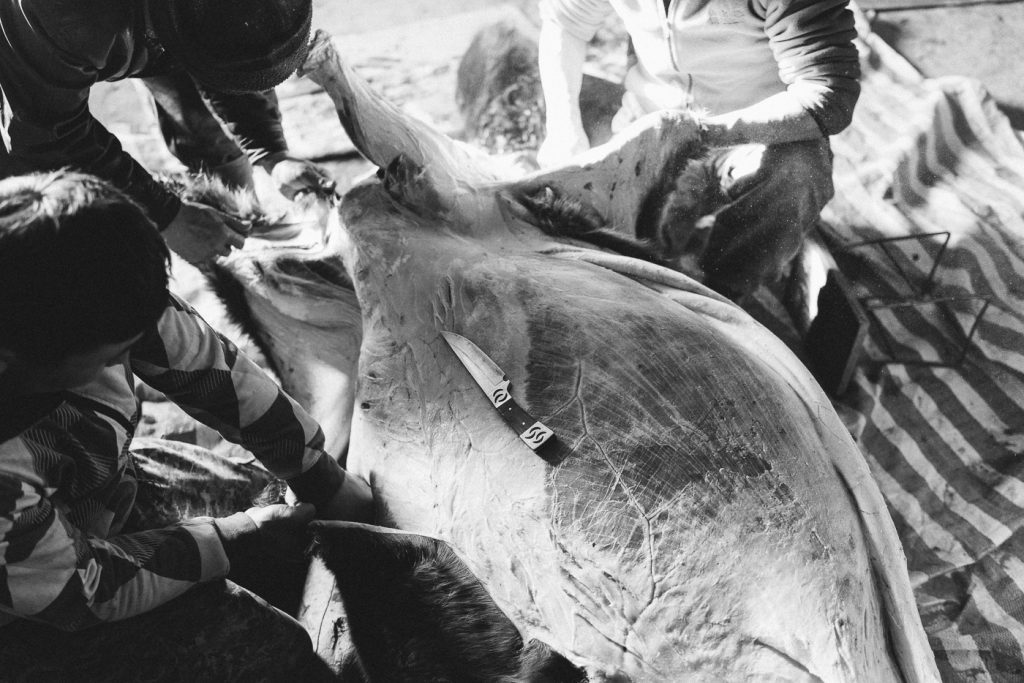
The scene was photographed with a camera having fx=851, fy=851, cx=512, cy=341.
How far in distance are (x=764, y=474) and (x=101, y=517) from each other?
981 millimetres

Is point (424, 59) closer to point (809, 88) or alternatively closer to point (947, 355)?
point (809, 88)

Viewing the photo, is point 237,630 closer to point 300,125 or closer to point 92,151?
point 92,151

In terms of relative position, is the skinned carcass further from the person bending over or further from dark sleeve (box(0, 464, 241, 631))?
dark sleeve (box(0, 464, 241, 631))

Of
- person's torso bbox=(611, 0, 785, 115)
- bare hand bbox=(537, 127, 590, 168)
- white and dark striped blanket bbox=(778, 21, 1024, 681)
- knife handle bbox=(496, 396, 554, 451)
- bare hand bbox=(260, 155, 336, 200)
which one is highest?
person's torso bbox=(611, 0, 785, 115)

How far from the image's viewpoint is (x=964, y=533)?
1.69m

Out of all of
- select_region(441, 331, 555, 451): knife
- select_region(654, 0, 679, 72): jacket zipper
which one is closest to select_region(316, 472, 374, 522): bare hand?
select_region(441, 331, 555, 451): knife

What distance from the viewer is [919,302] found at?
6.48ft

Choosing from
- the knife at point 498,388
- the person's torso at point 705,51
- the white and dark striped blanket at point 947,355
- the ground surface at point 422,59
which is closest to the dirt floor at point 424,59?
the ground surface at point 422,59

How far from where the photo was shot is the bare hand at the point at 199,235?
175cm

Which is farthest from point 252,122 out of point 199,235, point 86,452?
point 86,452

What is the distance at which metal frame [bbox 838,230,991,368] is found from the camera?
1.97m

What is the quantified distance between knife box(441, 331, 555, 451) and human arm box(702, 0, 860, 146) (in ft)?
2.59

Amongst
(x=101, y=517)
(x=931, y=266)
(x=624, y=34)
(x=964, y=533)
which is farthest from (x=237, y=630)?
(x=624, y=34)

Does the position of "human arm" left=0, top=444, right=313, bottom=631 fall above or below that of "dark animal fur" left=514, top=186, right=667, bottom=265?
below
